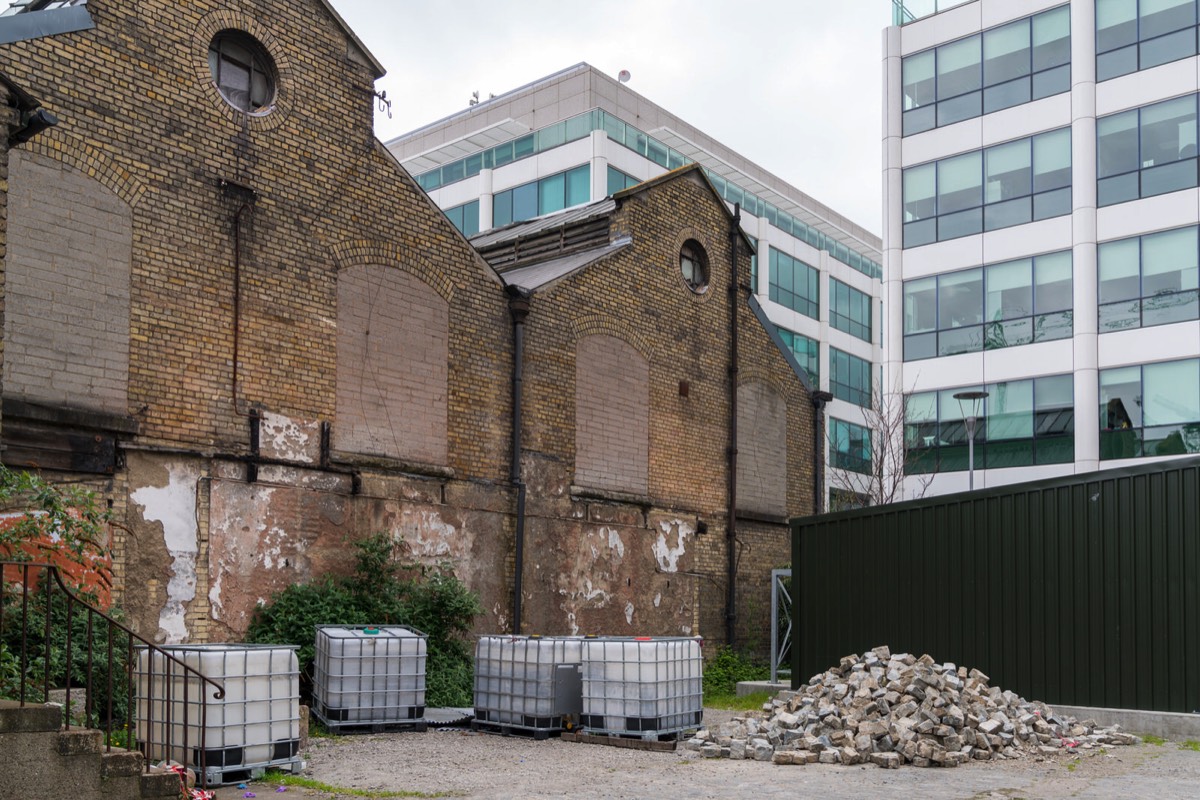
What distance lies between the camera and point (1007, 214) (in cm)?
2891

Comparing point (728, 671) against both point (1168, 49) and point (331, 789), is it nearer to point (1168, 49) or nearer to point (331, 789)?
point (331, 789)

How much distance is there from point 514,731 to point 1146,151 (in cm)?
2034

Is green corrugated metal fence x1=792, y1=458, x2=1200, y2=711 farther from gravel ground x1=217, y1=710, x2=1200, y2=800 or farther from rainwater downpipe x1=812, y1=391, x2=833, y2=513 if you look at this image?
rainwater downpipe x1=812, y1=391, x2=833, y2=513

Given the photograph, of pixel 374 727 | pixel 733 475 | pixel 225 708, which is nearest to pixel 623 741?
pixel 374 727

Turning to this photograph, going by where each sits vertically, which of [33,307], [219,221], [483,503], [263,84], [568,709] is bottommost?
[568,709]

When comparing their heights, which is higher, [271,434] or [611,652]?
[271,434]

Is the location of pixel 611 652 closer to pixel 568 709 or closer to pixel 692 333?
pixel 568 709

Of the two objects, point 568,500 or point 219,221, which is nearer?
point 219,221

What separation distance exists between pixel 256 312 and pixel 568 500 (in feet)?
20.2

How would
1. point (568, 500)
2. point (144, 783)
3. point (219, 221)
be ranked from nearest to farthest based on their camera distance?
point (144, 783) < point (219, 221) < point (568, 500)

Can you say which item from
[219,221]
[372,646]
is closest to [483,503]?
[372,646]

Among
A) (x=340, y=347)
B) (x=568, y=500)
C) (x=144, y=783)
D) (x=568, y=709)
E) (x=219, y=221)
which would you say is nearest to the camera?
(x=144, y=783)

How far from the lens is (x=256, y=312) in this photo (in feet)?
50.4

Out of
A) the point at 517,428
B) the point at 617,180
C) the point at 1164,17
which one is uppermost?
the point at 1164,17
